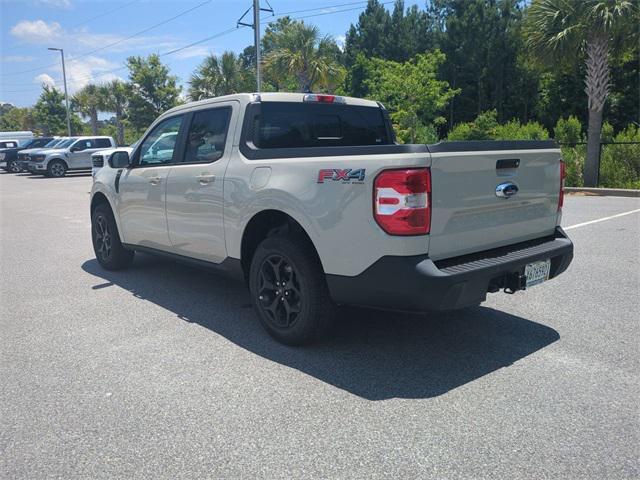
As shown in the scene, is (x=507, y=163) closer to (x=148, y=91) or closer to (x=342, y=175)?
(x=342, y=175)

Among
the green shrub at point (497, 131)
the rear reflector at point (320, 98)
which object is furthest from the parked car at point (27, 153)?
the rear reflector at point (320, 98)

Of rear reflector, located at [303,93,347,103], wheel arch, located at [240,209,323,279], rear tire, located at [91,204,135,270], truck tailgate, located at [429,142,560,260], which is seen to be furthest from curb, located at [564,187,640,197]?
wheel arch, located at [240,209,323,279]

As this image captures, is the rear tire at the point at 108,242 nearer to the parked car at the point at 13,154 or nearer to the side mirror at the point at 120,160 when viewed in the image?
the side mirror at the point at 120,160

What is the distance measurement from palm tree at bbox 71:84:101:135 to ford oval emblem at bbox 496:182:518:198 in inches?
2095

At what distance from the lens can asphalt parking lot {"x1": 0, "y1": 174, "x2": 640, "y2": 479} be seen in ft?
→ 8.79

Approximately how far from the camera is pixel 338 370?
3717 millimetres

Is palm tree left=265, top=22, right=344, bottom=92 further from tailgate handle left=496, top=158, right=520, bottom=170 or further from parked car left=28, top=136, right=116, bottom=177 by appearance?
tailgate handle left=496, top=158, right=520, bottom=170

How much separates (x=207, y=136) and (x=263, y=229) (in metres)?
1.15

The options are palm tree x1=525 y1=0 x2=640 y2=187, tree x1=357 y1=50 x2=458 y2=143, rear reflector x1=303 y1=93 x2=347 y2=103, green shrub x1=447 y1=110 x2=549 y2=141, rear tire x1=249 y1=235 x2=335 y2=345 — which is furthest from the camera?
tree x1=357 y1=50 x2=458 y2=143

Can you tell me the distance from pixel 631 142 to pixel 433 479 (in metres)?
16.1

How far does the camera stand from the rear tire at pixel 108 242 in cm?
653

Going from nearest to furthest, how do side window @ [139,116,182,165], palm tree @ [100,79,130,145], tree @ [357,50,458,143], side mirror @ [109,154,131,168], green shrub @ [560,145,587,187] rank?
1. side window @ [139,116,182,165]
2. side mirror @ [109,154,131,168]
3. green shrub @ [560,145,587,187]
4. tree @ [357,50,458,143]
5. palm tree @ [100,79,130,145]

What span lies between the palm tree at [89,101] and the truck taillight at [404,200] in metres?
53.3

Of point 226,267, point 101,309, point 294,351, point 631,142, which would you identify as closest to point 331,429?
point 294,351
